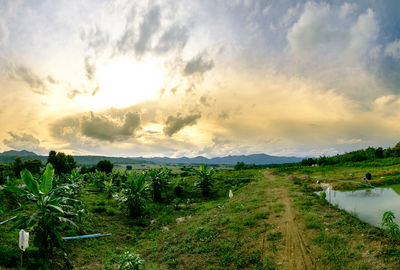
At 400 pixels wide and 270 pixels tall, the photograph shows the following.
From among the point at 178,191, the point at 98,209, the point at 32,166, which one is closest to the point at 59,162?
the point at 32,166

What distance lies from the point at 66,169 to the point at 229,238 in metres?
61.5

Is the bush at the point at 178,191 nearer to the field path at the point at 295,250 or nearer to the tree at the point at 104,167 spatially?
the field path at the point at 295,250

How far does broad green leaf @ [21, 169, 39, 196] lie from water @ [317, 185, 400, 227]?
14.0 metres

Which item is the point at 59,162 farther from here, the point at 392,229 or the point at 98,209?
the point at 392,229

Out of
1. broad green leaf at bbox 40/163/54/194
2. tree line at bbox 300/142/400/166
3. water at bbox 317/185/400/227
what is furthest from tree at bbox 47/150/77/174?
tree line at bbox 300/142/400/166

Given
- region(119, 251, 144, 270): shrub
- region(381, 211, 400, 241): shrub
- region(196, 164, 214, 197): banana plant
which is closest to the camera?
region(119, 251, 144, 270): shrub

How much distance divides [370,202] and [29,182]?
53.9 ft

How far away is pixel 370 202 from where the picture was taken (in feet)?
36.1

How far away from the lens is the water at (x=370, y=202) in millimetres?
9266

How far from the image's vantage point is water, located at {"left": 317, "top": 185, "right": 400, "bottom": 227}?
9.27m

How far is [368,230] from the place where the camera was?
309 inches

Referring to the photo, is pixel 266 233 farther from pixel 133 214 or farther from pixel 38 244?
pixel 133 214

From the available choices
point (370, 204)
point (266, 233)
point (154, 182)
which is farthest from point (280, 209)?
point (154, 182)

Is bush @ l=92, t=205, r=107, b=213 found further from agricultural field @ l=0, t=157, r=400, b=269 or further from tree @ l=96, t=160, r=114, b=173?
tree @ l=96, t=160, r=114, b=173
